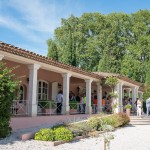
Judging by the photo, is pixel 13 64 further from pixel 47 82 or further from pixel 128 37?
pixel 128 37

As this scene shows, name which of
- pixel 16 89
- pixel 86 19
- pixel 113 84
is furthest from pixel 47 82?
pixel 86 19

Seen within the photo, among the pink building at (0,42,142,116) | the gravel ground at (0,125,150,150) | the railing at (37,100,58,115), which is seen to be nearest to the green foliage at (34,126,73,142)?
the gravel ground at (0,125,150,150)

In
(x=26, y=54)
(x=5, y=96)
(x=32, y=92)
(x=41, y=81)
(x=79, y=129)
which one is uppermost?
(x=26, y=54)

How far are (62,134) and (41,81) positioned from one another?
28.3 feet

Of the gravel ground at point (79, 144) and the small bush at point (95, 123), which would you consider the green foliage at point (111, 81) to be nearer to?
the small bush at point (95, 123)

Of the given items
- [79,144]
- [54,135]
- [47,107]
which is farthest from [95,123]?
[47,107]

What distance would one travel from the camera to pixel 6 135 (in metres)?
10.6

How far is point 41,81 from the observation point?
19.3 metres

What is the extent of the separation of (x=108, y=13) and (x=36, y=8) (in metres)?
34.3

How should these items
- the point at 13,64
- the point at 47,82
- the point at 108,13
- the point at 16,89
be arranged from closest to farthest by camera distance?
the point at 16,89 → the point at 13,64 → the point at 47,82 → the point at 108,13

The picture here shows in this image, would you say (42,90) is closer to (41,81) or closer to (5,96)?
(41,81)

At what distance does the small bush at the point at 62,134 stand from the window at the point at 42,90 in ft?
27.0

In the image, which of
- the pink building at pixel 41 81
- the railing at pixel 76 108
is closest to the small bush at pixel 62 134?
the pink building at pixel 41 81

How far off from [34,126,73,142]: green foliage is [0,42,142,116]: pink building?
2.18 metres
